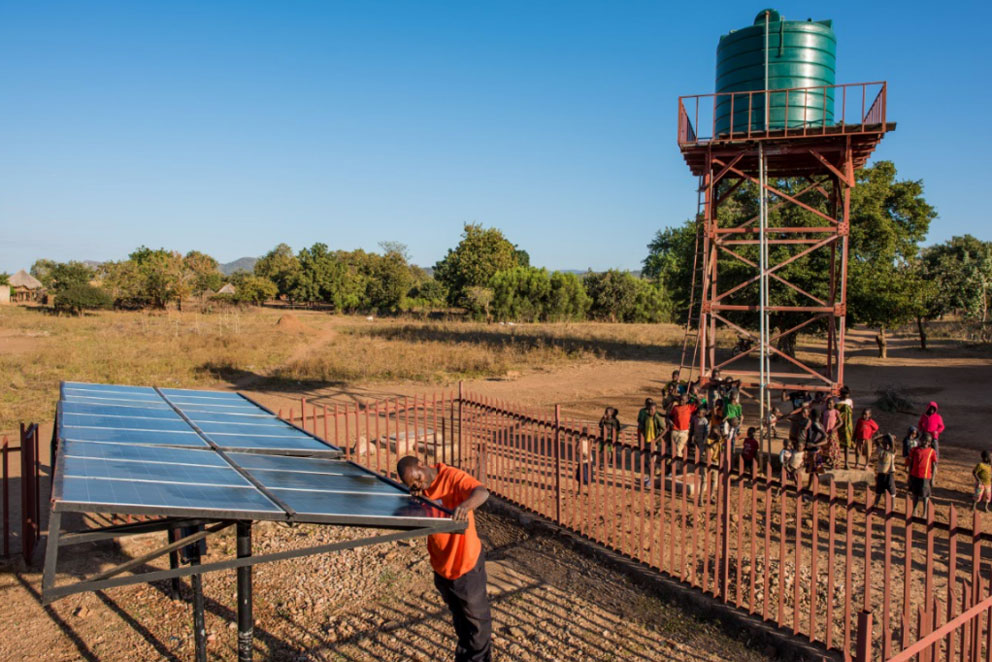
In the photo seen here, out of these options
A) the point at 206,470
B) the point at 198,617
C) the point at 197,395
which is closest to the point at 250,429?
the point at 198,617

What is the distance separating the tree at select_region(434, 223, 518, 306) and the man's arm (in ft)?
178

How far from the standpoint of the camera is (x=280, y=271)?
7950cm

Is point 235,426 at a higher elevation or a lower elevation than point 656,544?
higher

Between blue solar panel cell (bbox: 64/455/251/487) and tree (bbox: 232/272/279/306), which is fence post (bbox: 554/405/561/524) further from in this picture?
tree (bbox: 232/272/279/306)

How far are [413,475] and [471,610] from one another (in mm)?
1050

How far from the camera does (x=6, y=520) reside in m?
7.23

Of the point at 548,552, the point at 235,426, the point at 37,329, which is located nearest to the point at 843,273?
the point at 548,552

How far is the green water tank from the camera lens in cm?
1372

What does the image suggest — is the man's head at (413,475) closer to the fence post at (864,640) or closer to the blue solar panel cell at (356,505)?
the blue solar panel cell at (356,505)

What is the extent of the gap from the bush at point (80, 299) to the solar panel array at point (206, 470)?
45.4m

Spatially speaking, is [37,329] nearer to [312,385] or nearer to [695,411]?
[312,385]

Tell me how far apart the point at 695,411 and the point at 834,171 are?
6498 millimetres

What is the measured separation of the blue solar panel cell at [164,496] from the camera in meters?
3.31

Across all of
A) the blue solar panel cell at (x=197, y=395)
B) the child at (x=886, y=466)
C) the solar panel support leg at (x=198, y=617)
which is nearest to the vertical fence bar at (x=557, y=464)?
the blue solar panel cell at (x=197, y=395)
